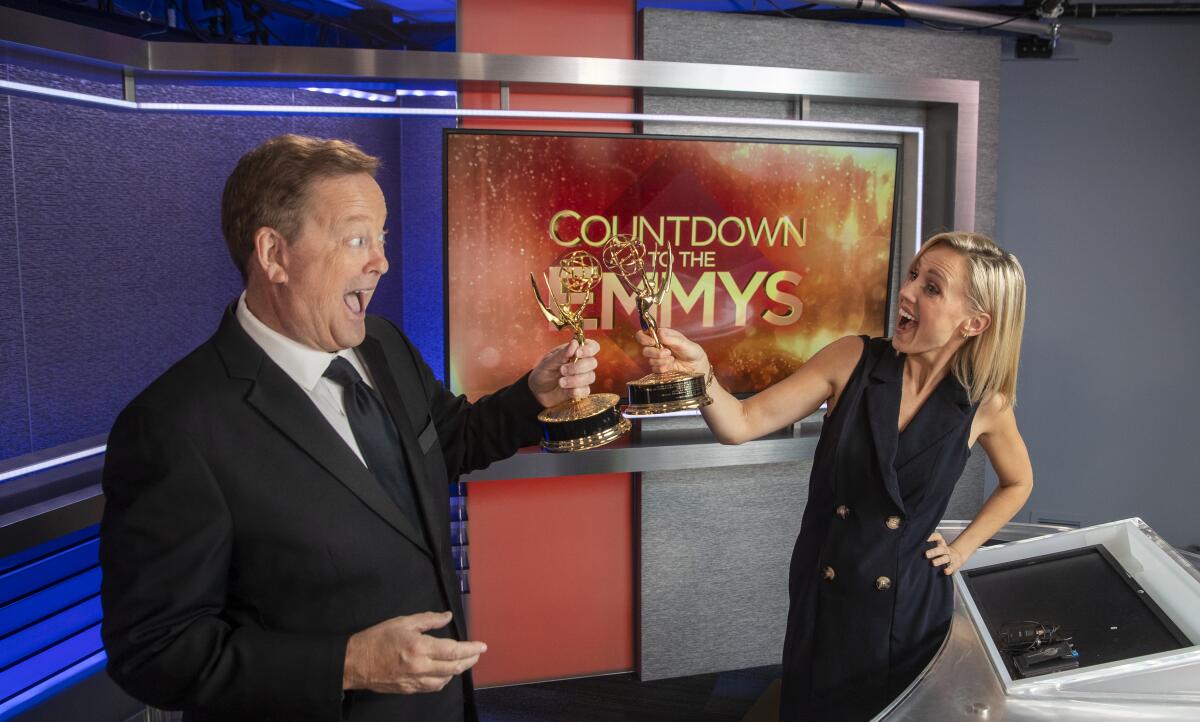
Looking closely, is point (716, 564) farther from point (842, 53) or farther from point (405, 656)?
point (405, 656)

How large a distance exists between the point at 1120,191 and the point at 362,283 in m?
4.05

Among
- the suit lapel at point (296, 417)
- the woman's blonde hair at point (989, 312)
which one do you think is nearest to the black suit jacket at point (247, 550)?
the suit lapel at point (296, 417)

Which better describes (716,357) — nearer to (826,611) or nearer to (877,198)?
(877,198)

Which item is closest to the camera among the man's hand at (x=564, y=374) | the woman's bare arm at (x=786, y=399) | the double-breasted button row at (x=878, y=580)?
the man's hand at (x=564, y=374)

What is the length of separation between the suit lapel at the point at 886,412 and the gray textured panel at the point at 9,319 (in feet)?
7.55

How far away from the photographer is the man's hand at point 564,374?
1602mm

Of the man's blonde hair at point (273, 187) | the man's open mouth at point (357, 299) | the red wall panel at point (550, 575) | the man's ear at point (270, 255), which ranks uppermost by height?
the man's blonde hair at point (273, 187)

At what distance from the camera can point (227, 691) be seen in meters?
1.18

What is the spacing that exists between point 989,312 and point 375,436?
1.37 m

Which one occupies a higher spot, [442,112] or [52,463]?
[442,112]

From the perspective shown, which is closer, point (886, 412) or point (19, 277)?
point (886, 412)

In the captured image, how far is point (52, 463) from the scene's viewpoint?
242cm

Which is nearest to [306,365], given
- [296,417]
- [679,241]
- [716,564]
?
[296,417]

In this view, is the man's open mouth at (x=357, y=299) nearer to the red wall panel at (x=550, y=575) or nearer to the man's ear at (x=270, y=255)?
the man's ear at (x=270, y=255)
